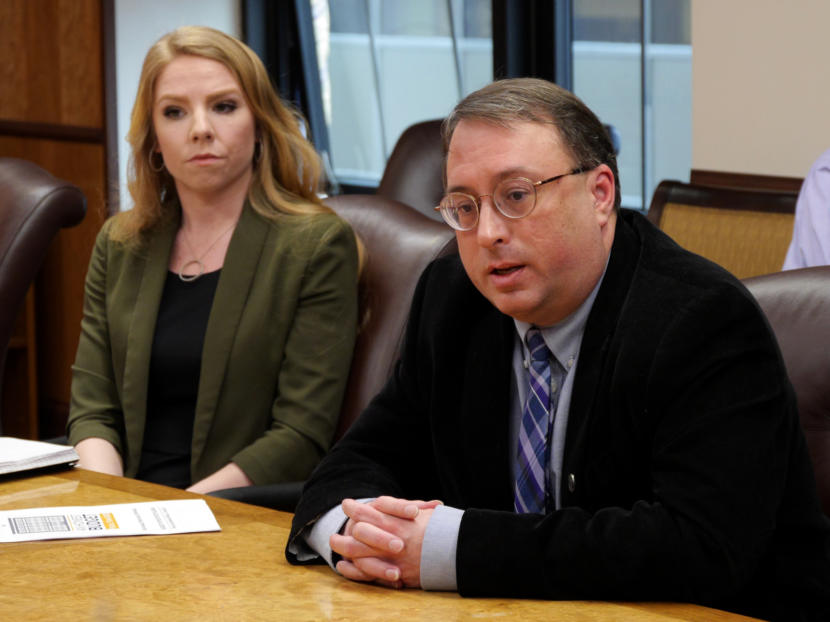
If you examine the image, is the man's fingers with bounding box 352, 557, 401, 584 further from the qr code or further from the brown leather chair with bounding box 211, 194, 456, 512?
the brown leather chair with bounding box 211, 194, 456, 512

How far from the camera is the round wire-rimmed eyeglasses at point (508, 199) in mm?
1414

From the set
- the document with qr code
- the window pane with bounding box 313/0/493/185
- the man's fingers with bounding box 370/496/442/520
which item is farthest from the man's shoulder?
the window pane with bounding box 313/0/493/185

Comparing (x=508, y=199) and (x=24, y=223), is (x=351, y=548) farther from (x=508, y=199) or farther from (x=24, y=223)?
(x=24, y=223)

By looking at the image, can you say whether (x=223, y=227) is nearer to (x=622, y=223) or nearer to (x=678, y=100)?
(x=622, y=223)

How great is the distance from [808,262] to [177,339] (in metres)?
1.64

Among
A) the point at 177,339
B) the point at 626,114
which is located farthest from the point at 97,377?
the point at 626,114

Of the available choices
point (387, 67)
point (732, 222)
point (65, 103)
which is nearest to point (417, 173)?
point (732, 222)

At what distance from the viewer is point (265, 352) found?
2.33 m

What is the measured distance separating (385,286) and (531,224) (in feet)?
3.11

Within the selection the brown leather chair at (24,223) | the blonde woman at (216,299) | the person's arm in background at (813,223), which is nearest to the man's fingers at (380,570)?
the blonde woman at (216,299)

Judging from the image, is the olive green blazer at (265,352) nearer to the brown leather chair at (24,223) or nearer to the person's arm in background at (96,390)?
the person's arm in background at (96,390)

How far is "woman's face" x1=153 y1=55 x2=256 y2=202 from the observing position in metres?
2.39

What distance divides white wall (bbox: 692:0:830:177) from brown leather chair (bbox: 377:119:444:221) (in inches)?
40.9

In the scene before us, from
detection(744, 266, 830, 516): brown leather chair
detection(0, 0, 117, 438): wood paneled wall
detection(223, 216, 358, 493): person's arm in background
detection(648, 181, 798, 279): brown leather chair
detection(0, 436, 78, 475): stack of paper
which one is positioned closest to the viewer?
detection(744, 266, 830, 516): brown leather chair
